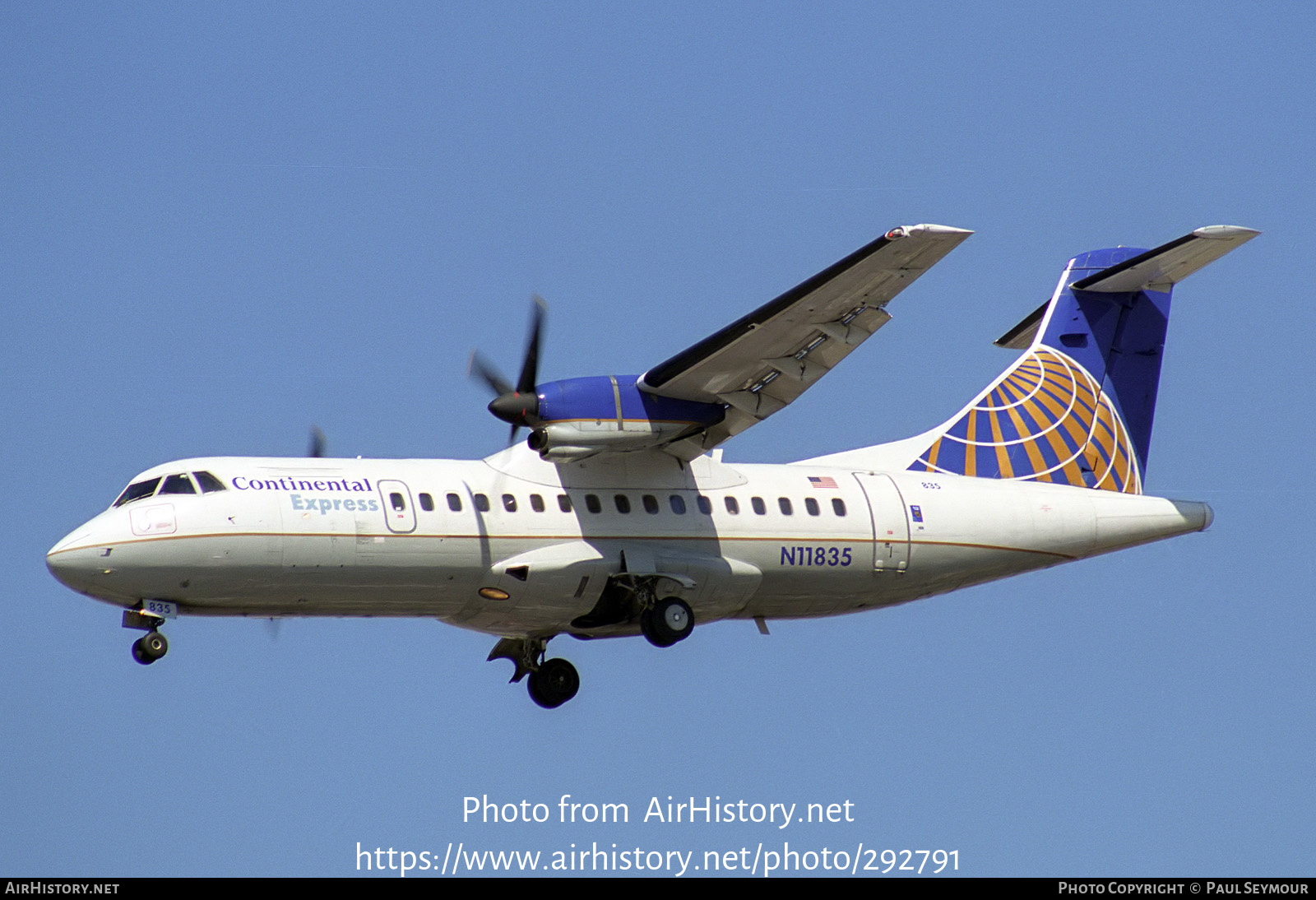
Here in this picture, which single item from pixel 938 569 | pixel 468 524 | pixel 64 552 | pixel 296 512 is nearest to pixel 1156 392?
pixel 938 569

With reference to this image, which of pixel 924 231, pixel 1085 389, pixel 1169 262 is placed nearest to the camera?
pixel 924 231

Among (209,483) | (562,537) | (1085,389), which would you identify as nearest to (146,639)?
(209,483)

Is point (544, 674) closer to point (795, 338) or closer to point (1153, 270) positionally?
point (795, 338)

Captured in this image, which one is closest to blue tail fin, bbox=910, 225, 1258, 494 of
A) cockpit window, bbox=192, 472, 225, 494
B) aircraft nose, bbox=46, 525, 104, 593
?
cockpit window, bbox=192, 472, 225, 494

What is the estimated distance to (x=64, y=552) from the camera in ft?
60.4

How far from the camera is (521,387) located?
1986cm

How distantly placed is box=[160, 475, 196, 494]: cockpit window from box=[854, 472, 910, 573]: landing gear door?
7.22 meters

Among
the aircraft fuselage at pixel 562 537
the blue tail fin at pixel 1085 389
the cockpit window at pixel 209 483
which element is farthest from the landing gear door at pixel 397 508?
the blue tail fin at pixel 1085 389

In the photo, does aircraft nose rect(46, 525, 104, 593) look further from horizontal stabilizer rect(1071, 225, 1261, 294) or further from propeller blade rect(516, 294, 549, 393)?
horizontal stabilizer rect(1071, 225, 1261, 294)

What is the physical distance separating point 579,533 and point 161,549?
13.8 feet

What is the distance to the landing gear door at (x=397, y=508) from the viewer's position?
19219 mm

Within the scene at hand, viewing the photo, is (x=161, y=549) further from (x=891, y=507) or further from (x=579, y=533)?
(x=891, y=507)

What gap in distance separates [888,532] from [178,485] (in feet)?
24.7
